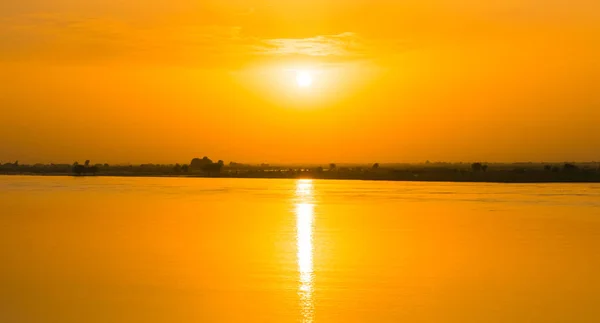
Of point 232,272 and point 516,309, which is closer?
point 516,309

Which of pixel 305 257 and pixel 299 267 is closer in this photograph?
pixel 299 267

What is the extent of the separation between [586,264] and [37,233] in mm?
19455

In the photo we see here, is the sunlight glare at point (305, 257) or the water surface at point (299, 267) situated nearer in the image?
the water surface at point (299, 267)

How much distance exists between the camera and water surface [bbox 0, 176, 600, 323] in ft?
52.2

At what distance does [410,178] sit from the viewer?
104m

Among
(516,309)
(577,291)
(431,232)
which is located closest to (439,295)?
(516,309)

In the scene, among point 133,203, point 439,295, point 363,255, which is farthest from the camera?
point 133,203

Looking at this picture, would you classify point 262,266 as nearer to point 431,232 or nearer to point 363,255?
point 363,255

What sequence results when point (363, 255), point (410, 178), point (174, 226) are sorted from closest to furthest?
1. point (363, 255)
2. point (174, 226)
3. point (410, 178)

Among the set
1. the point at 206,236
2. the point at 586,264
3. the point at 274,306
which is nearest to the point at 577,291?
the point at 586,264

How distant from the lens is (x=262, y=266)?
21.6 metres

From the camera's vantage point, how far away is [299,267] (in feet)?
69.8

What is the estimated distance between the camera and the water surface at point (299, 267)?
1592 centimetres

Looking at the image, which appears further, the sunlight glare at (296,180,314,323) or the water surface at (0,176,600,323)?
the sunlight glare at (296,180,314,323)
